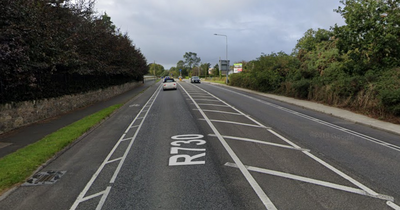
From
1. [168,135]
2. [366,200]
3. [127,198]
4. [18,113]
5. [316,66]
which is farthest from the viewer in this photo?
[316,66]

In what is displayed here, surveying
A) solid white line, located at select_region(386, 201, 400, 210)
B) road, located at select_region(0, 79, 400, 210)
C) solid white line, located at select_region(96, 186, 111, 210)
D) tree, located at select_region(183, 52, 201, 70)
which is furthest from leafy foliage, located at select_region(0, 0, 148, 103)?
tree, located at select_region(183, 52, 201, 70)

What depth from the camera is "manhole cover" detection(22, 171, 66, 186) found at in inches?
191

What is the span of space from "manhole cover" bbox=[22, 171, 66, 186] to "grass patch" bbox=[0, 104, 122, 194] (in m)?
0.15

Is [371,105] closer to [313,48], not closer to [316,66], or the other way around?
[316,66]

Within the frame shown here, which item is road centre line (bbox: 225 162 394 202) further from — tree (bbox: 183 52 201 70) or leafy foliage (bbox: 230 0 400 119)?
tree (bbox: 183 52 201 70)

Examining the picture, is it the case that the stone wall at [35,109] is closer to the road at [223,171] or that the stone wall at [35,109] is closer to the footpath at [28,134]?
the footpath at [28,134]

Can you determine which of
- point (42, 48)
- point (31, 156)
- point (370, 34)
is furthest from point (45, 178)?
point (370, 34)

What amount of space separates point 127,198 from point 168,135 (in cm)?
407

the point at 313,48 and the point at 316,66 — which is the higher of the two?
the point at 313,48

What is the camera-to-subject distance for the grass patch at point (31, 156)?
16.2 feet

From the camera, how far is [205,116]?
11.4 m

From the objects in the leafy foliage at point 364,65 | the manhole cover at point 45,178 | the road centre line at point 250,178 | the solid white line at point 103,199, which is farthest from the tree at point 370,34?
the manhole cover at point 45,178

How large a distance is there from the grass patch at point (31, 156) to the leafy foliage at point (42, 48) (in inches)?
101

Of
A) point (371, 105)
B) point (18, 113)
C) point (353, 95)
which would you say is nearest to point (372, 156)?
point (371, 105)
